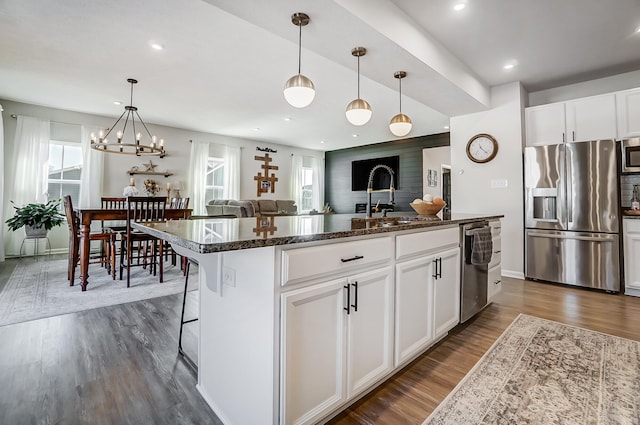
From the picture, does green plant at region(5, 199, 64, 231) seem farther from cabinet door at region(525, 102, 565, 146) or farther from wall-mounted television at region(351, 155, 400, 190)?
cabinet door at region(525, 102, 565, 146)

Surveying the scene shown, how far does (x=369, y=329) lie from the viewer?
1.46 metres

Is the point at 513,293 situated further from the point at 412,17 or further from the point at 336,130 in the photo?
the point at 336,130

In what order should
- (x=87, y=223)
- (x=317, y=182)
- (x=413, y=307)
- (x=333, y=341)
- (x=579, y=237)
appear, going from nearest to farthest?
(x=333, y=341) < (x=413, y=307) < (x=87, y=223) < (x=579, y=237) < (x=317, y=182)

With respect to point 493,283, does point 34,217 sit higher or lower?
higher

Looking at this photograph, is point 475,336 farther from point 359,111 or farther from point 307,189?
point 307,189

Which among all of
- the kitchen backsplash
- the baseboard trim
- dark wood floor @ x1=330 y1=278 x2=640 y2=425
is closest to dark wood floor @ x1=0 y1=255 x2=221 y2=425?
dark wood floor @ x1=330 y1=278 x2=640 y2=425

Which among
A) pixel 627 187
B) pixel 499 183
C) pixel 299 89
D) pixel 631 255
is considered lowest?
pixel 631 255

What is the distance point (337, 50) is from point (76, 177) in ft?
19.2

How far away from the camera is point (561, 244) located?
360 cm

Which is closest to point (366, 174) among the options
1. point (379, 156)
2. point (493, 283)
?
point (379, 156)

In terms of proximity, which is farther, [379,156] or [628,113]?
[379,156]

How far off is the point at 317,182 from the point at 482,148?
6.04 meters

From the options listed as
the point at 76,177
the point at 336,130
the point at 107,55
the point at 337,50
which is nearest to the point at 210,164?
the point at 76,177

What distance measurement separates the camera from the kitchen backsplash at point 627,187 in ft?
11.5
